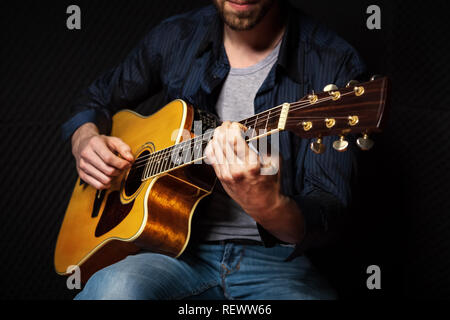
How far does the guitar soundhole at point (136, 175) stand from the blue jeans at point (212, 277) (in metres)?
0.19

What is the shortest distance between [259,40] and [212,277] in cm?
73

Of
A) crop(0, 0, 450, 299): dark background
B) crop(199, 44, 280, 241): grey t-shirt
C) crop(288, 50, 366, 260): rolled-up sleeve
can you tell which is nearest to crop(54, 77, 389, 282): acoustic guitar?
crop(199, 44, 280, 241): grey t-shirt

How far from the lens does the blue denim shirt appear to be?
3.82 ft

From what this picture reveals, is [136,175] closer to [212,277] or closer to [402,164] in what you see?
[212,277]

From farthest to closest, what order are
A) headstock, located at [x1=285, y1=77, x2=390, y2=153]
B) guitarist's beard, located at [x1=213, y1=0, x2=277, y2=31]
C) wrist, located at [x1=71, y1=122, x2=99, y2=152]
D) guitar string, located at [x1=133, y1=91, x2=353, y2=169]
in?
wrist, located at [x1=71, y1=122, x2=99, y2=152] → guitarist's beard, located at [x1=213, y1=0, x2=277, y2=31] → guitar string, located at [x1=133, y1=91, x2=353, y2=169] → headstock, located at [x1=285, y1=77, x2=390, y2=153]

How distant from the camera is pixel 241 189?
38.6 inches

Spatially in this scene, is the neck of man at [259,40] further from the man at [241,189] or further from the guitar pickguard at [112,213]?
the guitar pickguard at [112,213]

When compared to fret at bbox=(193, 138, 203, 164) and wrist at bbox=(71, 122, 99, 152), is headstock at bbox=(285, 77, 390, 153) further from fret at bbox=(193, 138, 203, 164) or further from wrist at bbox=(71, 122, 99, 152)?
wrist at bbox=(71, 122, 99, 152)

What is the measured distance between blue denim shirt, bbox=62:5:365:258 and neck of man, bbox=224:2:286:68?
4cm

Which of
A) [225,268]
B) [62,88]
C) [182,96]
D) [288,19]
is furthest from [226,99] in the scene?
[62,88]

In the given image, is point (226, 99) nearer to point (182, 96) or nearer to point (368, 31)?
point (182, 96)

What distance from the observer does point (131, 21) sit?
7.13 feet

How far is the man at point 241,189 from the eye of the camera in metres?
1.12

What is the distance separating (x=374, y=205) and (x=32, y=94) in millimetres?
1714
